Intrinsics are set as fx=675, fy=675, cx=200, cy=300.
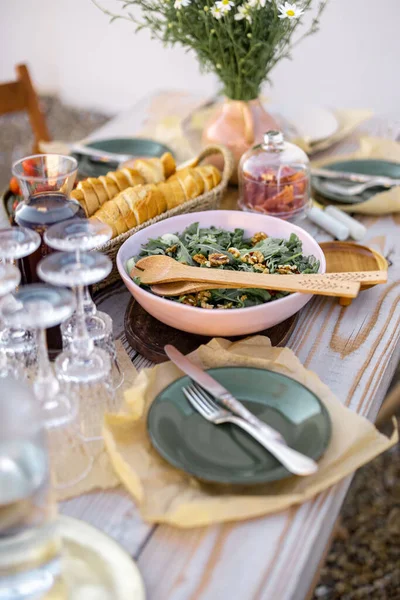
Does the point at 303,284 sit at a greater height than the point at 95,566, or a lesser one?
greater

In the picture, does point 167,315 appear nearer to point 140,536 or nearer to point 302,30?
point 140,536

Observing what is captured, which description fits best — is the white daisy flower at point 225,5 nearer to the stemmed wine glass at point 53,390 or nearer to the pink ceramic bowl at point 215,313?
the pink ceramic bowl at point 215,313

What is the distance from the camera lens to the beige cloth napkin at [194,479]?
28.7 inches

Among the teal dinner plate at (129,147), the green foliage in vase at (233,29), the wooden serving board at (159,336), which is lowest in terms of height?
the wooden serving board at (159,336)

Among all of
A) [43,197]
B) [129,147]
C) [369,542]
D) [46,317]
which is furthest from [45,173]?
[369,542]

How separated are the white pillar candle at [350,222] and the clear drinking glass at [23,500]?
922mm

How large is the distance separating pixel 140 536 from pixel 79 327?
0.27m

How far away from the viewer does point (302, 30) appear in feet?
10.3

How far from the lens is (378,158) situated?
169 centimetres

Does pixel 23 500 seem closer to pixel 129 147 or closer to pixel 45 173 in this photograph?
pixel 45 173

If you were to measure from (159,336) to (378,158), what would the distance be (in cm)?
91

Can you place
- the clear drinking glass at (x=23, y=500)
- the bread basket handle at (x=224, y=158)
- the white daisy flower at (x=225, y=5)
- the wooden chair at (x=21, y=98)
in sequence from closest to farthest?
the clear drinking glass at (x=23, y=500)
the white daisy flower at (x=225, y=5)
the bread basket handle at (x=224, y=158)
the wooden chair at (x=21, y=98)

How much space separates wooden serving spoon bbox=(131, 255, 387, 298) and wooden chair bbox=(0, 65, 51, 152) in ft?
3.77

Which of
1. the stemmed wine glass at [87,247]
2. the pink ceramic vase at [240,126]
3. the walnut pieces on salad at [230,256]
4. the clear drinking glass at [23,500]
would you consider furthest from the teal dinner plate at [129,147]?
the clear drinking glass at [23,500]
